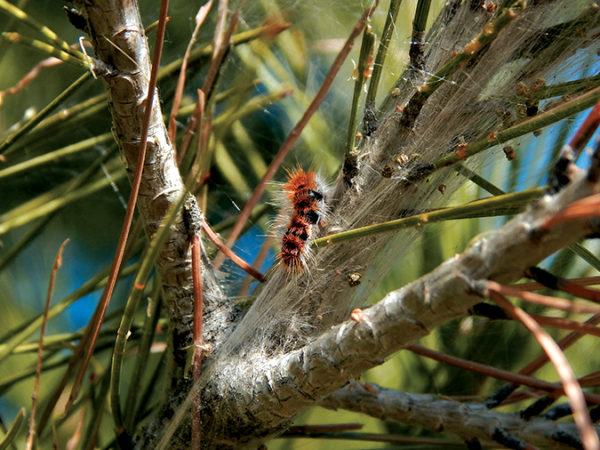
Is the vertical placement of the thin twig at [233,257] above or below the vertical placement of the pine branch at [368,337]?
above

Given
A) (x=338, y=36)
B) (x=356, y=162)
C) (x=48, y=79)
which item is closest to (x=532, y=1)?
(x=356, y=162)

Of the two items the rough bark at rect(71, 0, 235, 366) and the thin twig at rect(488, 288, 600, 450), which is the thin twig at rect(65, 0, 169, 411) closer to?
the rough bark at rect(71, 0, 235, 366)

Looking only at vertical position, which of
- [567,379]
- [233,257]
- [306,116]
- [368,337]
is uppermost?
[306,116]

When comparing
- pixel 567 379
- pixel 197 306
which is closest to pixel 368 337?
pixel 567 379

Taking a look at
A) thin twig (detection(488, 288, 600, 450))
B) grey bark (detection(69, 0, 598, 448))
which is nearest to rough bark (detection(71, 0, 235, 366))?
grey bark (detection(69, 0, 598, 448))

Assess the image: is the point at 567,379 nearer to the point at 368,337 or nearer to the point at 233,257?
the point at 368,337

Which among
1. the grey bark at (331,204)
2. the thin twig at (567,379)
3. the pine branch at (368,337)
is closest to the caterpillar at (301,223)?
the grey bark at (331,204)

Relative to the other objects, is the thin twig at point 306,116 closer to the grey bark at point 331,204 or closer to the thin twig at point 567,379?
the grey bark at point 331,204

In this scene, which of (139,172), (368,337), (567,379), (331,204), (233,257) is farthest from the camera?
(233,257)
